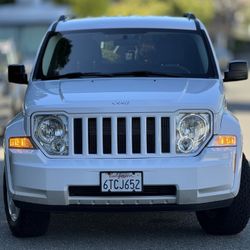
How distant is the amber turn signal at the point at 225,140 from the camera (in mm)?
6457

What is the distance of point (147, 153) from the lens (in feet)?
21.1

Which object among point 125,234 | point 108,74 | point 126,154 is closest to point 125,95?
point 126,154

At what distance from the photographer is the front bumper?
20.7 feet

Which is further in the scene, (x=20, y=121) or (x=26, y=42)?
(x=26, y=42)

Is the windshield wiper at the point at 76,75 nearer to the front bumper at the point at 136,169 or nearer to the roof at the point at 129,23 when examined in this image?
the roof at the point at 129,23

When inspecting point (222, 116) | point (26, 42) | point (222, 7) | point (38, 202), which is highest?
point (222, 116)

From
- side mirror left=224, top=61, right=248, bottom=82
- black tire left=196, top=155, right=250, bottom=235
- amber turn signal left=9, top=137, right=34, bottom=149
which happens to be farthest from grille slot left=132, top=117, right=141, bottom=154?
side mirror left=224, top=61, right=248, bottom=82

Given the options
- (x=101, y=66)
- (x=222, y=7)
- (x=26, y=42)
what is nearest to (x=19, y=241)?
(x=101, y=66)

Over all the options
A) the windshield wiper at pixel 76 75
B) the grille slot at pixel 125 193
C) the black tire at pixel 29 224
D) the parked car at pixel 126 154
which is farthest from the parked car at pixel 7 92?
the grille slot at pixel 125 193

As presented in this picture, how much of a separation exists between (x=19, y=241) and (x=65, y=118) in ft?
3.88

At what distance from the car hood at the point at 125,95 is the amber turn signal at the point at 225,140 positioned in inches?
9.0

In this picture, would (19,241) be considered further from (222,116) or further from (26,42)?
(26,42)

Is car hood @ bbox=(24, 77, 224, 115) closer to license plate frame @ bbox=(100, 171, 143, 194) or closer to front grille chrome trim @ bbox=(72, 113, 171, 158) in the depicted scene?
front grille chrome trim @ bbox=(72, 113, 171, 158)

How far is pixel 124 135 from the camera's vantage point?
644 cm
